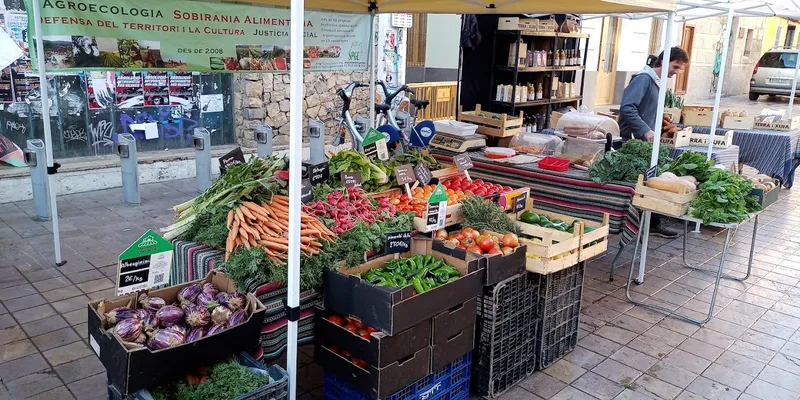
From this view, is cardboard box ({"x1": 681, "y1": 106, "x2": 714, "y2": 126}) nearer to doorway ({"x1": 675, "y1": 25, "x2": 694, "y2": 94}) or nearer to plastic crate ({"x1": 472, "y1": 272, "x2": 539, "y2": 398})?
plastic crate ({"x1": 472, "y1": 272, "x2": 539, "y2": 398})

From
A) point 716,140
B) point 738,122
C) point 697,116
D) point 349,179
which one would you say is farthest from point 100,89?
point 738,122

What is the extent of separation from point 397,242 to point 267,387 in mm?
1222

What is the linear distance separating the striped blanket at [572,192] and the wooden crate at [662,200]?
0.38m

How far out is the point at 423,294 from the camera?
304 cm

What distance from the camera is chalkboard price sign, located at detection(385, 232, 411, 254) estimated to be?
11.7ft

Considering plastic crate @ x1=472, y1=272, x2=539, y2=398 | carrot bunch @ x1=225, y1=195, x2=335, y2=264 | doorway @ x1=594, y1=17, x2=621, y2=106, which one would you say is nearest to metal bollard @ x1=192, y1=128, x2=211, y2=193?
carrot bunch @ x1=225, y1=195, x2=335, y2=264

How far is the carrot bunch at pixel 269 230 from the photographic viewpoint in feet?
10.8

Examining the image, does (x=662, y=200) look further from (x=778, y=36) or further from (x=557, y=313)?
(x=778, y=36)

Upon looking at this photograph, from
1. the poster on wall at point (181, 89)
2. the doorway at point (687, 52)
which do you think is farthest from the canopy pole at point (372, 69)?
the doorway at point (687, 52)

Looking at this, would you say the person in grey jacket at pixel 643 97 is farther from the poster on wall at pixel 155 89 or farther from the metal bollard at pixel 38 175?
the metal bollard at pixel 38 175

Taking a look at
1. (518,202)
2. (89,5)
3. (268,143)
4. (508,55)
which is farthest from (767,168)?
(89,5)

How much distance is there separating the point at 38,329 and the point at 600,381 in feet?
12.9

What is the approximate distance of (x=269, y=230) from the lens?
3.44 m

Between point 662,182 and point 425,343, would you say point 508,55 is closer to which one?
point 662,182
